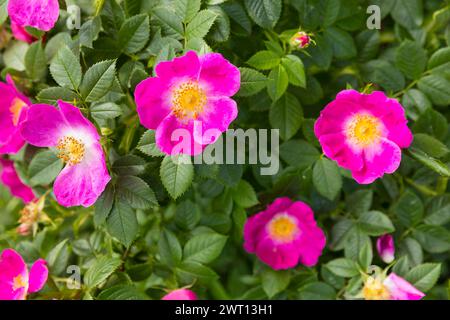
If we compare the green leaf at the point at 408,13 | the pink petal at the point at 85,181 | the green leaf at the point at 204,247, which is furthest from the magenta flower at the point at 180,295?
the green leaf at the point at 408,13

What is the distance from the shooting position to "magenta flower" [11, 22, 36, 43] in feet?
4.57

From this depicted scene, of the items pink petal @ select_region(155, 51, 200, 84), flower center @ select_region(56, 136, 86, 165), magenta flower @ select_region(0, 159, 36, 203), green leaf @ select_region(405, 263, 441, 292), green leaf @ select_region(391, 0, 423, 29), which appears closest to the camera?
pink petal @ select_region(155, 51, 200, 84)

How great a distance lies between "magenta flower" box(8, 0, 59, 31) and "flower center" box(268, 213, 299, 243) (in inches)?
26.4

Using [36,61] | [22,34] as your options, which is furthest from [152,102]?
[22,34]

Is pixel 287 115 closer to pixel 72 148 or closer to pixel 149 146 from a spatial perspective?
pixel 149 146

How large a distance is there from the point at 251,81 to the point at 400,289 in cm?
53

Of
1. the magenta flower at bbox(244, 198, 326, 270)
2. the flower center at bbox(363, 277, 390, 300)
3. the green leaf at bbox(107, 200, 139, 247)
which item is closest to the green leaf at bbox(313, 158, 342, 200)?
the magenta flower at bbox(244, 198, 326, 270)

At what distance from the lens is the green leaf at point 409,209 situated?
4.43 feet

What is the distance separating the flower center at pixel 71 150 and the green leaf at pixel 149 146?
A: 124 mm

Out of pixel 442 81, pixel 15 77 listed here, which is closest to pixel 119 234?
pixel 15 77

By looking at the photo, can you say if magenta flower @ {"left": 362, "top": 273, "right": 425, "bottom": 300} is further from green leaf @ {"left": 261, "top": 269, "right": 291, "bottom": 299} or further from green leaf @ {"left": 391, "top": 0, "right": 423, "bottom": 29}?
green leaf @ {"left": 391, "top": 0, "right": 423, "bottom": 29}

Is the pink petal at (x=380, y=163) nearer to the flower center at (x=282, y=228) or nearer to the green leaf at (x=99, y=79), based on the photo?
the flower center at (x=282, y=228)

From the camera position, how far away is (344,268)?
1.32m

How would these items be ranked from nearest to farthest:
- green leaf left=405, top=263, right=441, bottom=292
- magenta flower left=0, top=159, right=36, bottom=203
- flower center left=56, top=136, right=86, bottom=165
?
flower center left=56, top=136, right=86, bottom=165, green leaf left=405, top=263, right=441, bottom=292, magenta flower left=0, top=159, right=36, bottom=203
